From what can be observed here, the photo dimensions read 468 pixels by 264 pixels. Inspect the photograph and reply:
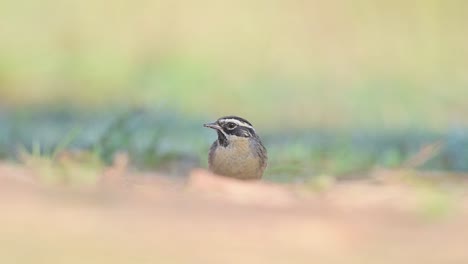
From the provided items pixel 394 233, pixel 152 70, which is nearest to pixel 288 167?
pixel 394 233

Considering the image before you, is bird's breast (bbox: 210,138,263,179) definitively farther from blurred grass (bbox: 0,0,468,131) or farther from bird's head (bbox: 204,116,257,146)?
blurred grass (bbox: 0,0,468,131)

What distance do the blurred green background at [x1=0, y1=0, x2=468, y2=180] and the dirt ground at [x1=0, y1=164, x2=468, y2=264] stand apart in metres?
3.56

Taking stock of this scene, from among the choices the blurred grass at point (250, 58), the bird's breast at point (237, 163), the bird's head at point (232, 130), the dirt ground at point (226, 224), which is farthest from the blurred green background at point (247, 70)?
the dirt ground at point (226, 224)

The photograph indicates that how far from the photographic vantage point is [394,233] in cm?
533

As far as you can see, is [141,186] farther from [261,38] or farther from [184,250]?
[261,38]

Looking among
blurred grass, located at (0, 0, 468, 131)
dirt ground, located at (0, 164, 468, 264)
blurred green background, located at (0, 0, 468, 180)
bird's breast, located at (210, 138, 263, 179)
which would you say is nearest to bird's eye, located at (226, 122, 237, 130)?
bird's breast, located at (210, 138, 263, 179)

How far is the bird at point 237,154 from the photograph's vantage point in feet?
26.2

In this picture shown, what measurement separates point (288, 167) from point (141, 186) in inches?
78.9

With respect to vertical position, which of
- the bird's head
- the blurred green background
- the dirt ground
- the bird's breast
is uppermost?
the blurred green background

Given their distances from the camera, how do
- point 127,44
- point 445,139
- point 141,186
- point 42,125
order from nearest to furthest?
1. point 141,186
2. point 445,139
3. point 42,125
4. point 127,44

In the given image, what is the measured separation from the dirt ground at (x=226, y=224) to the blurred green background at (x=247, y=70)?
140 inches

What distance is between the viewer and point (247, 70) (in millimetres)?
13883

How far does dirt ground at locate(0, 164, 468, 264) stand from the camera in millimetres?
4930

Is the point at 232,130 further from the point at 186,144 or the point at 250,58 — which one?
the point at 250,58
